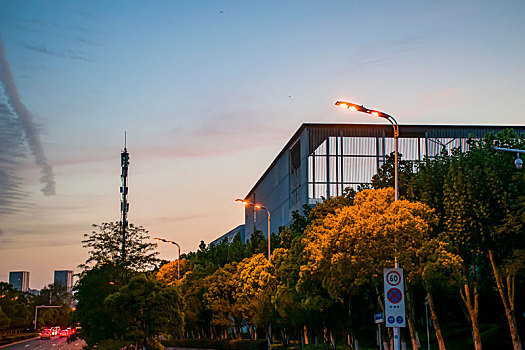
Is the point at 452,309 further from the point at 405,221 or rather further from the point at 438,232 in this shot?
the point at 405,221

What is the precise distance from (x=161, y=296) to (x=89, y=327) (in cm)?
532

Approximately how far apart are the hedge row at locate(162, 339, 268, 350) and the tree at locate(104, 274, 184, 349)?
20.2m

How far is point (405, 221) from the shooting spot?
33.8 meters

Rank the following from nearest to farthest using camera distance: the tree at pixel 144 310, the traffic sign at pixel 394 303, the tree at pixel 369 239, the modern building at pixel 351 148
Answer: the traffic sign at pixel 394 303 → the tree at pixel 369 239 → the tree at pixel 144 310 → the modern building at pixel 351 148

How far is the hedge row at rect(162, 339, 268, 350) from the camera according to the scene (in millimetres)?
63825

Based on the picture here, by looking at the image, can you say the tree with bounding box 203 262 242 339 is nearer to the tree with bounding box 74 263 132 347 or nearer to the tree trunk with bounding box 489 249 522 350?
the tree with bounding box 74 263 132 347

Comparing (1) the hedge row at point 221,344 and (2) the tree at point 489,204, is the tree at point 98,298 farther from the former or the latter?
(2) the tree at point 489,204

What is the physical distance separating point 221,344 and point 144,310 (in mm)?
31342

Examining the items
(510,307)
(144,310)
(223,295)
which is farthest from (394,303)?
(223,295)

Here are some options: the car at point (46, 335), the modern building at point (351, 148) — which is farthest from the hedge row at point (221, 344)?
the car at point (46, 335)

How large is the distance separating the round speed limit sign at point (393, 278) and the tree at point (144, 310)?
23817 millimetres

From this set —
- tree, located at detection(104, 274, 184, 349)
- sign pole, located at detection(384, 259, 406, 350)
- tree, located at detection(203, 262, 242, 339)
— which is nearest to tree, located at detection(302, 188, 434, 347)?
sign pole, located at detection(384, 259, 406, 350)

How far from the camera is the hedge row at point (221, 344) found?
63.8 metres

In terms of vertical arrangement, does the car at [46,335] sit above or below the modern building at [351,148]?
below
